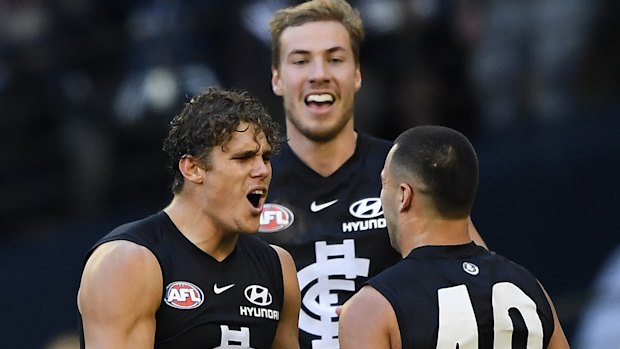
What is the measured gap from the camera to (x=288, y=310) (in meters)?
5.78

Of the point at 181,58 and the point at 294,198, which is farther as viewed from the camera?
the point at 181,58

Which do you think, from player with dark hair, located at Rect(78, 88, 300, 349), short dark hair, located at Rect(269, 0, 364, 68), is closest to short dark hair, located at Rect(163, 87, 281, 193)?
player with dark hair, located at Rect(78, 88, 300, 349)

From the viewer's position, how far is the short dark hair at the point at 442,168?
527cm

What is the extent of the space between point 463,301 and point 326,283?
139cm

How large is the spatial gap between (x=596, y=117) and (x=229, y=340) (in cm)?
602

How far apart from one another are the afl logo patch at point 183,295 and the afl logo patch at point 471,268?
0.97 metres

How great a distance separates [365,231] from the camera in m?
6.46

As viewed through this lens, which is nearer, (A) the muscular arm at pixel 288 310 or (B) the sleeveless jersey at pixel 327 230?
(A) the muscular arm at pixel 288 310

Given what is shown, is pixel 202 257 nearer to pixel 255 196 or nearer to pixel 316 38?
pixel 255 196

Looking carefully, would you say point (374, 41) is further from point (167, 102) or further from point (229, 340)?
point (229, 340)

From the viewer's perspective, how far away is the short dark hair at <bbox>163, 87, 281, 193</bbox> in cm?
545

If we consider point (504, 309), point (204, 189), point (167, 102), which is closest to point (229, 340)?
point (204, 189)

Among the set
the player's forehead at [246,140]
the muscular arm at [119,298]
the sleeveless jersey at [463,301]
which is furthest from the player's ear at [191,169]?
the sleeveless jersey at [463,301]

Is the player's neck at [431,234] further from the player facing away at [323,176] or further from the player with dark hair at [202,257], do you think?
the player facing away at [323,176]
